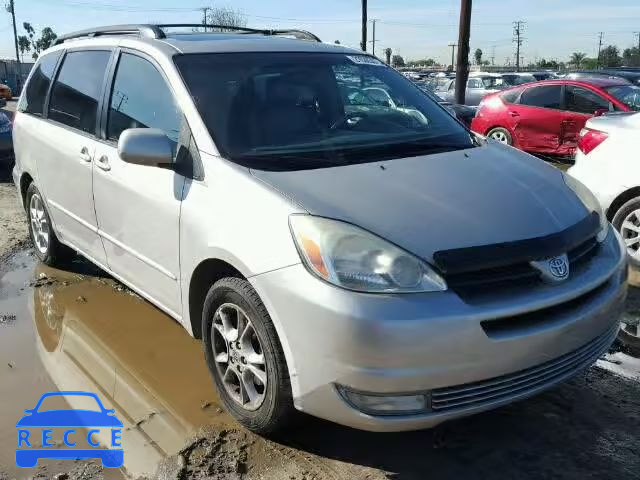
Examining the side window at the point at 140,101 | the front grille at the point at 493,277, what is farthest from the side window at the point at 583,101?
the front grille at the point at 493,277

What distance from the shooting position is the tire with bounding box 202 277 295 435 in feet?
8.80

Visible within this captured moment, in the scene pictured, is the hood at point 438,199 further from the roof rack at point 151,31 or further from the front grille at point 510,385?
the roof rack at point 151,31

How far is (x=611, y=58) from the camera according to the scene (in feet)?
237

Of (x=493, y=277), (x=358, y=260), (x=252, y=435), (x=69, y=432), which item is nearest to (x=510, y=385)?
(x=493, y=277)

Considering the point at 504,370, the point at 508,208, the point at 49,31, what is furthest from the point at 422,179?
the point at 49,31

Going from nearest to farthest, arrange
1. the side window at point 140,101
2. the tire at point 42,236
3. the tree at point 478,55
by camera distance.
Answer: the side window at point 140,101
the tire at point 42,236
the tree at point 478,55

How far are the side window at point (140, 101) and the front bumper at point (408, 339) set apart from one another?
126 centimetres

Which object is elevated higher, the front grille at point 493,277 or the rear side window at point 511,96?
the rear side window at point 511,96

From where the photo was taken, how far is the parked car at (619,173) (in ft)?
16.8

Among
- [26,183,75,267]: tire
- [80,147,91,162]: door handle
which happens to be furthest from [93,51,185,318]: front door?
[26,183,75,267]: tire

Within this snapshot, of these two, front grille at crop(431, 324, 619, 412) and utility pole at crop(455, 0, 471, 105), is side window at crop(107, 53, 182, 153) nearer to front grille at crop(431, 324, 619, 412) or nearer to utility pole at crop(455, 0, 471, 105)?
front grille at crop(431, 324, 619, 412)

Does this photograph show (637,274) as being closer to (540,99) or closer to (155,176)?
(155,176)

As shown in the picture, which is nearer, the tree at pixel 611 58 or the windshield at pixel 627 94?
the windshield at pixel 627 94

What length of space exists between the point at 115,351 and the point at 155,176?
1.22 m
